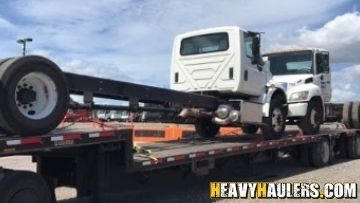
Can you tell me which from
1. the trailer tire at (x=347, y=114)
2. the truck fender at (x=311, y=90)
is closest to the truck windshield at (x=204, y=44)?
the truck fender at (x=311, y=90)

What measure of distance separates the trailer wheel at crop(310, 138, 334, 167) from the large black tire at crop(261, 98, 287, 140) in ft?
4.51

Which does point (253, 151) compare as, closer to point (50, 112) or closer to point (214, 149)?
point (214, 149)

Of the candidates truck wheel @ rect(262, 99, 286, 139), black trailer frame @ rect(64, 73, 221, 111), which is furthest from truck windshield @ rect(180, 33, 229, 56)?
truck wheel @ rect(262, 99, 286, 139)

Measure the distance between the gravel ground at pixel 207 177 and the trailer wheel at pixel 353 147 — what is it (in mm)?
828

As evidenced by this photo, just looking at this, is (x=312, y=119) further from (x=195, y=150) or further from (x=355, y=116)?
(x=195, y=150)

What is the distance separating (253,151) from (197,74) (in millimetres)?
2357

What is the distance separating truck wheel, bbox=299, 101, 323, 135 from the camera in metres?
14.5

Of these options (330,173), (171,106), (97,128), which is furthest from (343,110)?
(97,128)

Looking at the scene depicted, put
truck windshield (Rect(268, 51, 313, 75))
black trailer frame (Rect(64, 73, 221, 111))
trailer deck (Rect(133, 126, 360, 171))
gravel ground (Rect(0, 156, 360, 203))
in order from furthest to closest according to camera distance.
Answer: truck windshield (Rect(268, 51, 313, 75)) → gravel ground (Rect(0, 156, 360, 203)) → trailer deck (Rect(133, 126, 360, 171)) → black trailer frame (Rect(64, 73, 221, 111))

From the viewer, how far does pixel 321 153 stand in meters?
14.4

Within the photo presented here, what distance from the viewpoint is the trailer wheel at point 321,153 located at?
1410cm

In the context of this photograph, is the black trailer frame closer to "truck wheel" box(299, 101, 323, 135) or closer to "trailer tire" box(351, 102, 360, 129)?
"truck wheel" box(299, 101, 323, 135)

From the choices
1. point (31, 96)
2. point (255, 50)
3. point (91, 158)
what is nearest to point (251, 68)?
point (255, 50)

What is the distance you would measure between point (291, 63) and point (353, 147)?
3307mm
